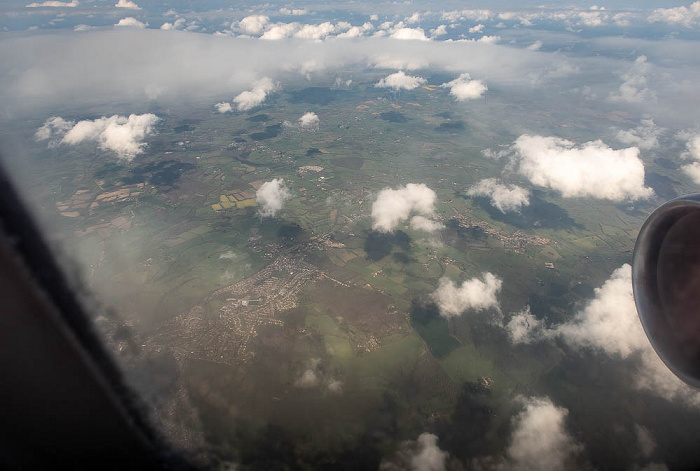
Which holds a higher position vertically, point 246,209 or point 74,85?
point 74,85

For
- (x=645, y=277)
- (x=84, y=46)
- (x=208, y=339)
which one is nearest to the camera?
(x=645, y=277)

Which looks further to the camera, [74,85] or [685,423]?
[74,85]

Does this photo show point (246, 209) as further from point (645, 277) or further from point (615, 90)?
point (615, 90)

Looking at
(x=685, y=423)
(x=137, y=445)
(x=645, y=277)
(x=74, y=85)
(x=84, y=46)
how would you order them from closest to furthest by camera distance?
(x=137, y=445), (x=645, y=277), (x=685, y=423), (x=84, y=46), (x=74, y=85)

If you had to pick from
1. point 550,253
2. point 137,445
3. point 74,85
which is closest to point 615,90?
point 550,253

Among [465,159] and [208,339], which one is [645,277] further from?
[465,159]

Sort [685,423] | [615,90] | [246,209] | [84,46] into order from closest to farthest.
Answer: [685,423], [246,209], [84,46], [615,90]

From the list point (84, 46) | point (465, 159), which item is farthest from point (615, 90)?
point (84, 46)

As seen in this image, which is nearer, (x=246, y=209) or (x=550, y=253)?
(x=550, y=253)

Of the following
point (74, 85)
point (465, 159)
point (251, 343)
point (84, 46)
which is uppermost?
point (84, 46)
